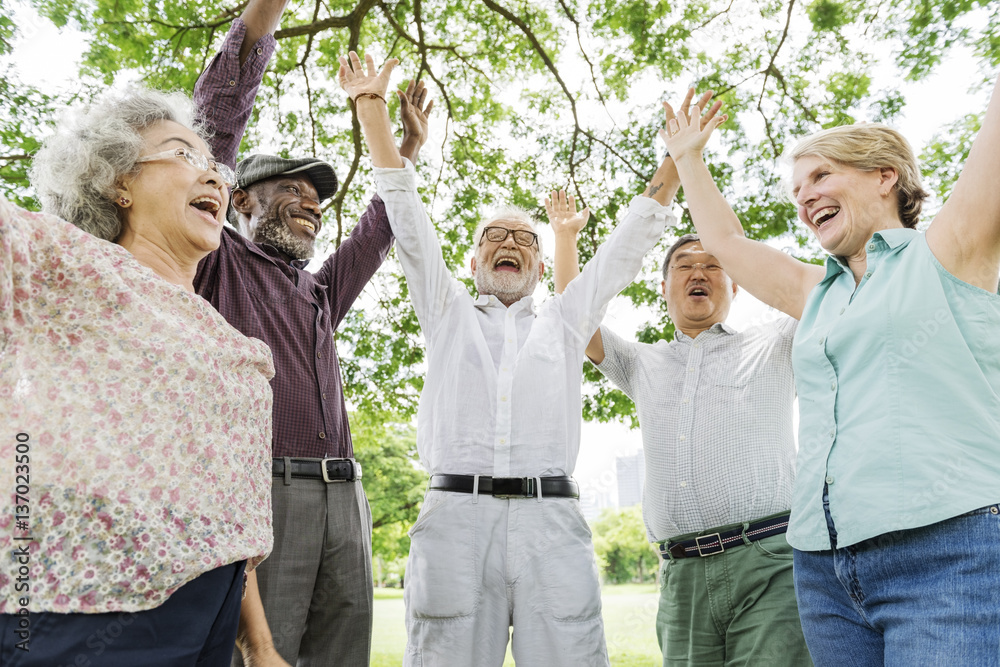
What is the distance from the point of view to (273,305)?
8.59 ft

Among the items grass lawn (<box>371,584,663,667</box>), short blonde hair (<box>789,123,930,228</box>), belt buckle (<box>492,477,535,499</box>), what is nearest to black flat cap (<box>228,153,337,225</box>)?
belt buckle (<box>492,477,535,499</box>)

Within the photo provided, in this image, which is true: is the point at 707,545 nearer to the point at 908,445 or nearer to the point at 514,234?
the point at 908,445

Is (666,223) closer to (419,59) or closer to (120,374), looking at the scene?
(120,374)

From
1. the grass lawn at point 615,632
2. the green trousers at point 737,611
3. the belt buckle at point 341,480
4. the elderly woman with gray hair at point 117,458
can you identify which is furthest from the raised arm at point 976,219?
the grass lawn at point 615,632

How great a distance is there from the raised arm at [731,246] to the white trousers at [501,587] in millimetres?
992

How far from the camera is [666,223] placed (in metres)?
2.74

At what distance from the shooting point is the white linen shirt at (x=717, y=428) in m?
2.52

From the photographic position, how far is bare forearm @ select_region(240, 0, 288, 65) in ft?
8.76

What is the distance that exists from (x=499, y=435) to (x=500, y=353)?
0.37m

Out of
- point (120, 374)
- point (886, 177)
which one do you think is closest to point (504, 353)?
point (886, 177)

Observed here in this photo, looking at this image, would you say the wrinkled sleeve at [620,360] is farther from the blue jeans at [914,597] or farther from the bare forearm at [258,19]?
the bare forearm at [258,19]

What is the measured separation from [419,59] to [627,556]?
16.9m

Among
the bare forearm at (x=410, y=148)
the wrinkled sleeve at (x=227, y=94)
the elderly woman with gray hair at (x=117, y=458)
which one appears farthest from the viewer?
the bare forearm at (x=410, y=148)

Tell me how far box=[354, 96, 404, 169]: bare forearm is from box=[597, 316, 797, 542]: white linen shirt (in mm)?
1395
